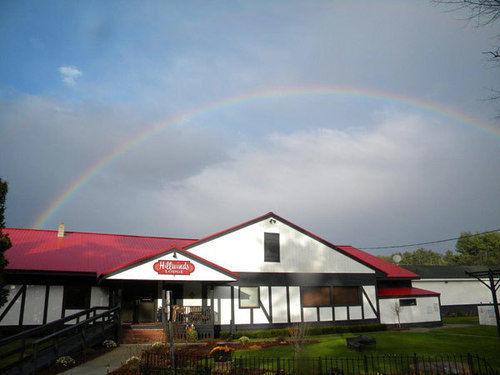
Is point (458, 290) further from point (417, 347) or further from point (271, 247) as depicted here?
point (417, 347)

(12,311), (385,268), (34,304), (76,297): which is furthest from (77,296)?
(385,268)

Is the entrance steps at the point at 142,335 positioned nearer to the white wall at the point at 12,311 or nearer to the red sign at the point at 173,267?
the red sign at the point at 173,267

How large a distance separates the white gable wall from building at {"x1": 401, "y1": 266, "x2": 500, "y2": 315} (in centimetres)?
1529

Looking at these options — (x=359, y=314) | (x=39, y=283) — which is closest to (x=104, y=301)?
(x=39, y=283)

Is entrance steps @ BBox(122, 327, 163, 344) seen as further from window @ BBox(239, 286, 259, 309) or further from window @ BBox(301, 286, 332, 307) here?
window @ BBox(301, 286, 332, 307)

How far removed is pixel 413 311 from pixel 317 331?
9.90m

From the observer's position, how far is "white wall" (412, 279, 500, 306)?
4231 cm

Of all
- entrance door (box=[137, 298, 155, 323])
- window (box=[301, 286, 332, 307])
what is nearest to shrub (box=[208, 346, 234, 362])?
entrance door (box=[137, 298, 155, 323])

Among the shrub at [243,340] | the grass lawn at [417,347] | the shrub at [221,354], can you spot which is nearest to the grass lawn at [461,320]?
the grass lawn at [417,347]

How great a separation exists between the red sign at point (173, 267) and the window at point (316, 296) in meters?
9.21

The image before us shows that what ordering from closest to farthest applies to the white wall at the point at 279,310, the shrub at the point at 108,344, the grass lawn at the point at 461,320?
the shrub at the point at 108,344, the white wall at the point at 279,310, the grass lawn at the point at 461,320

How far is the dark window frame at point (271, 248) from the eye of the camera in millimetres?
28094

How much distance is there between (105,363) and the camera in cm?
1577

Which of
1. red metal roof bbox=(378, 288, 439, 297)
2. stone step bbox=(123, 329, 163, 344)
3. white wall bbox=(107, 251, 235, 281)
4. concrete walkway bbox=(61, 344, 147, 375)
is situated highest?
white wall bbox=(107, 251, 235, 281)
